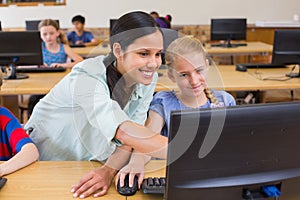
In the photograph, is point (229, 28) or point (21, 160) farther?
point (229, 28)

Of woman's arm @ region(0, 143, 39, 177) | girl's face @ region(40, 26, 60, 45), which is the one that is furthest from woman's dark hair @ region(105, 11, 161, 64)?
girl's face @ region(40, 26, 60, 45)

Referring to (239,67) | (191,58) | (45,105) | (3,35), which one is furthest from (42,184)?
(239,67)

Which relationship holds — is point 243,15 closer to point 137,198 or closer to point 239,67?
point 239,67

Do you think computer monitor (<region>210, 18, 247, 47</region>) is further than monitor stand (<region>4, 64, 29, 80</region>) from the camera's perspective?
Yes

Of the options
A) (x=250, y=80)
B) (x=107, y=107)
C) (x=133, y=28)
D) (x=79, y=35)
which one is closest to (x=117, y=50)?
(x=133, y=28)

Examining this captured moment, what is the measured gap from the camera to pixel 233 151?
82cm

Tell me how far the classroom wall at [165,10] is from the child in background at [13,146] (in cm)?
510

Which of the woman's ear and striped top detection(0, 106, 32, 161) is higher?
the woman's ear

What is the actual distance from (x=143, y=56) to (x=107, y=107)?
215mm

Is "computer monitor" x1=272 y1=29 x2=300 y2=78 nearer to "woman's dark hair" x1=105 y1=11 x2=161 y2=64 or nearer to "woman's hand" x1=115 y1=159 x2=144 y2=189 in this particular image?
"woman's dark hair" x1=105 y1=11 x2=161 y2=64

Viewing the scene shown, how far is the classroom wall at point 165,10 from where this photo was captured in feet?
20.8

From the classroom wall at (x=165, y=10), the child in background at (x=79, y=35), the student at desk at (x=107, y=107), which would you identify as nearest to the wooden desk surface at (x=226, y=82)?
the student at desk at (x=107, y=107)

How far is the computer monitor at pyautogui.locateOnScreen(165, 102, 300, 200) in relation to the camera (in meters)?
0.79

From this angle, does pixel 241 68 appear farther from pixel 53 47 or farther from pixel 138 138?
pixel 138 138
